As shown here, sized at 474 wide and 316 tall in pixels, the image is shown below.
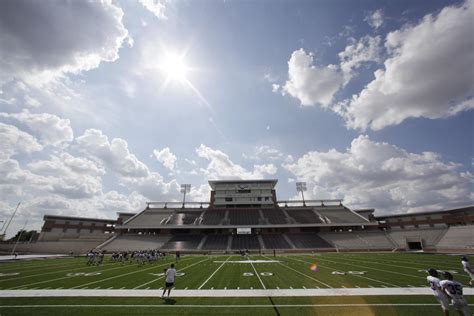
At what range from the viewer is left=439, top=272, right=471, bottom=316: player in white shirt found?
263 inches

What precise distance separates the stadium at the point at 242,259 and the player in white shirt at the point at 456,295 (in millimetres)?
1611

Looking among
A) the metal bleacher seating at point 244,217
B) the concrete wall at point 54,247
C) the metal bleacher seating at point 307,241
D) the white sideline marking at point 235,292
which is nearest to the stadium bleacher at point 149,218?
the concrete wall at point 54,247

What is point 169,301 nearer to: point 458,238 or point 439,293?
point 439,293

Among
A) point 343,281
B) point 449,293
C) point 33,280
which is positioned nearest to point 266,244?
point 343,281

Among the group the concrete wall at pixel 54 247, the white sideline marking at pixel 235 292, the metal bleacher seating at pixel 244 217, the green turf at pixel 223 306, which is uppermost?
the metal bleacher seating at pixel 244 217

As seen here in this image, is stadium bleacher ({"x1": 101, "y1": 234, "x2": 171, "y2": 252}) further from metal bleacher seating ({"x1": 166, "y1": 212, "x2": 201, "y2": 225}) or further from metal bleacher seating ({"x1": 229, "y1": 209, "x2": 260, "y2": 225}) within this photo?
metal bleacher seating ({"x1": 229, "y1": 209, "x2": 260, "y2": 225})

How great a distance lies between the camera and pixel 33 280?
1487cm

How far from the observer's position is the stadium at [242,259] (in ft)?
30.8

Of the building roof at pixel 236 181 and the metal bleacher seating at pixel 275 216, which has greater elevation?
the building roof at pixel 236 181

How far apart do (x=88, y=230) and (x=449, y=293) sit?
226ft

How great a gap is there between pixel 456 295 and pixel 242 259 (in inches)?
1016

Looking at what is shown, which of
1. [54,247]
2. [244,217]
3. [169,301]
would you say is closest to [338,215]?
[244,217]

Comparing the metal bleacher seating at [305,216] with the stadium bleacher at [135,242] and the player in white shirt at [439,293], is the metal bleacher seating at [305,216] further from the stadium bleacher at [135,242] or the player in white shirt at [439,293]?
the player in white shirt at [439,293]

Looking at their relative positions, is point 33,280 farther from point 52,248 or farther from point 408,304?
point 52,248
